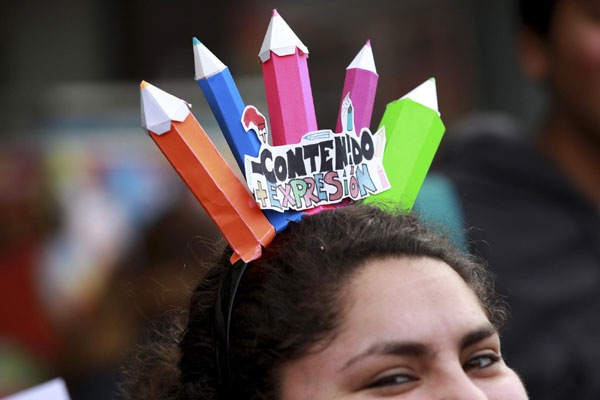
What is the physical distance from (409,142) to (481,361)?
48 centimetres

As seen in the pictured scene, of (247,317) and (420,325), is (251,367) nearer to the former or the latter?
(247,317)

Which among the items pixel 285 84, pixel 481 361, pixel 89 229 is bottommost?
pixel 481 361

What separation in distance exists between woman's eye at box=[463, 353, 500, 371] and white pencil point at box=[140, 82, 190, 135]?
0.71m

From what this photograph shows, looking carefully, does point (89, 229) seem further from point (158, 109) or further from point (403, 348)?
point (403, 348)

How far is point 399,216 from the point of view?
1.81m

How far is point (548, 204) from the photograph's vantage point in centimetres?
299


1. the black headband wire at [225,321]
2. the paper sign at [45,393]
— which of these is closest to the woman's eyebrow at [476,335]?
the black headband wire at [225,321]

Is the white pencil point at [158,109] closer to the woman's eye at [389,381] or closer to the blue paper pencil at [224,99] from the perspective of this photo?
the blue paper pencil at [224,99]

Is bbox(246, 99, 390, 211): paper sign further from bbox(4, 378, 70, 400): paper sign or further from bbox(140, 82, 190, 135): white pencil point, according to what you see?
bbox(4, 378, 70, 400): paper sign

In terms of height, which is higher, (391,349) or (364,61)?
(364,61)

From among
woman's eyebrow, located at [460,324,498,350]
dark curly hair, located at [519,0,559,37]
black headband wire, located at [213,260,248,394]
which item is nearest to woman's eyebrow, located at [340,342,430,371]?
woman's eyebrow, located at [460,324,498,350]

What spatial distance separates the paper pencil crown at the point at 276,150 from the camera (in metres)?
1.64

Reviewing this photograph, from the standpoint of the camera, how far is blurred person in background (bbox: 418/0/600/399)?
2.69 meters

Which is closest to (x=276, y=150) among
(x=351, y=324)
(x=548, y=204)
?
(x=351, y=324)
